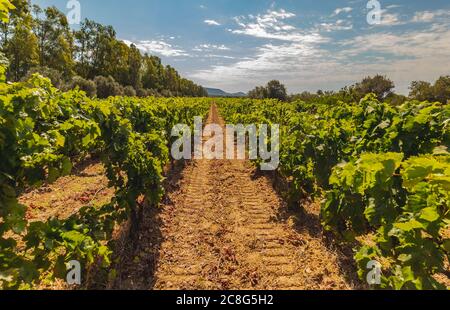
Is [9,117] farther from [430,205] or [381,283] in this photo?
[381,283]

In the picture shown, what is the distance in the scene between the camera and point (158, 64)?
88.3m

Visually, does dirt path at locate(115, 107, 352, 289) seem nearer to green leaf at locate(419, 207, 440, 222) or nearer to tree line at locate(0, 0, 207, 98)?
green leaf at locate(419, 207, 440, 222)

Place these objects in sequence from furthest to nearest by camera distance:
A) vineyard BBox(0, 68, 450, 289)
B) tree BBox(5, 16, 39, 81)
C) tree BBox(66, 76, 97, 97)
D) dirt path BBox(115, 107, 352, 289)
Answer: tree BBox(5, 16, 39, 81) < tree BBox(66, 76, 97, 97) < dirt path BBox(115, 107, 352, 289) < vineyard BBox(0, 68, 450, 289)

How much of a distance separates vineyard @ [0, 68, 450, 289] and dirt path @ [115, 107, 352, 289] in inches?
1.3

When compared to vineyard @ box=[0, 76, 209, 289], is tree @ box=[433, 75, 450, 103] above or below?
above

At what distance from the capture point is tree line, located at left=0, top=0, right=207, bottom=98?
117 ft

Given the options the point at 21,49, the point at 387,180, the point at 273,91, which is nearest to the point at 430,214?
the point at 387,180

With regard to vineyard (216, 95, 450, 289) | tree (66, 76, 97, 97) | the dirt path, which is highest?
tree (66, 76, 97, 97)

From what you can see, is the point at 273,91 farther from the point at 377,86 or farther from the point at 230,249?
the point at 230,249

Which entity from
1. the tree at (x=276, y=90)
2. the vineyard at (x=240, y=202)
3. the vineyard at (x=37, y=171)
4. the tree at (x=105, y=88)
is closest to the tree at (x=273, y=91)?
the tree at (x=276, y=90)

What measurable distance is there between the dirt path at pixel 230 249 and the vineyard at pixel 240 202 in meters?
0.03

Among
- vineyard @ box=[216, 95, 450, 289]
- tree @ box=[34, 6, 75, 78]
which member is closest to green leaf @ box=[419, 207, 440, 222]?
vineyard @ box=[216, 95, 450, 289]

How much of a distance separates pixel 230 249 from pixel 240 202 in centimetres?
301

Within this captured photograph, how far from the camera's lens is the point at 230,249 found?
22.3 feet
